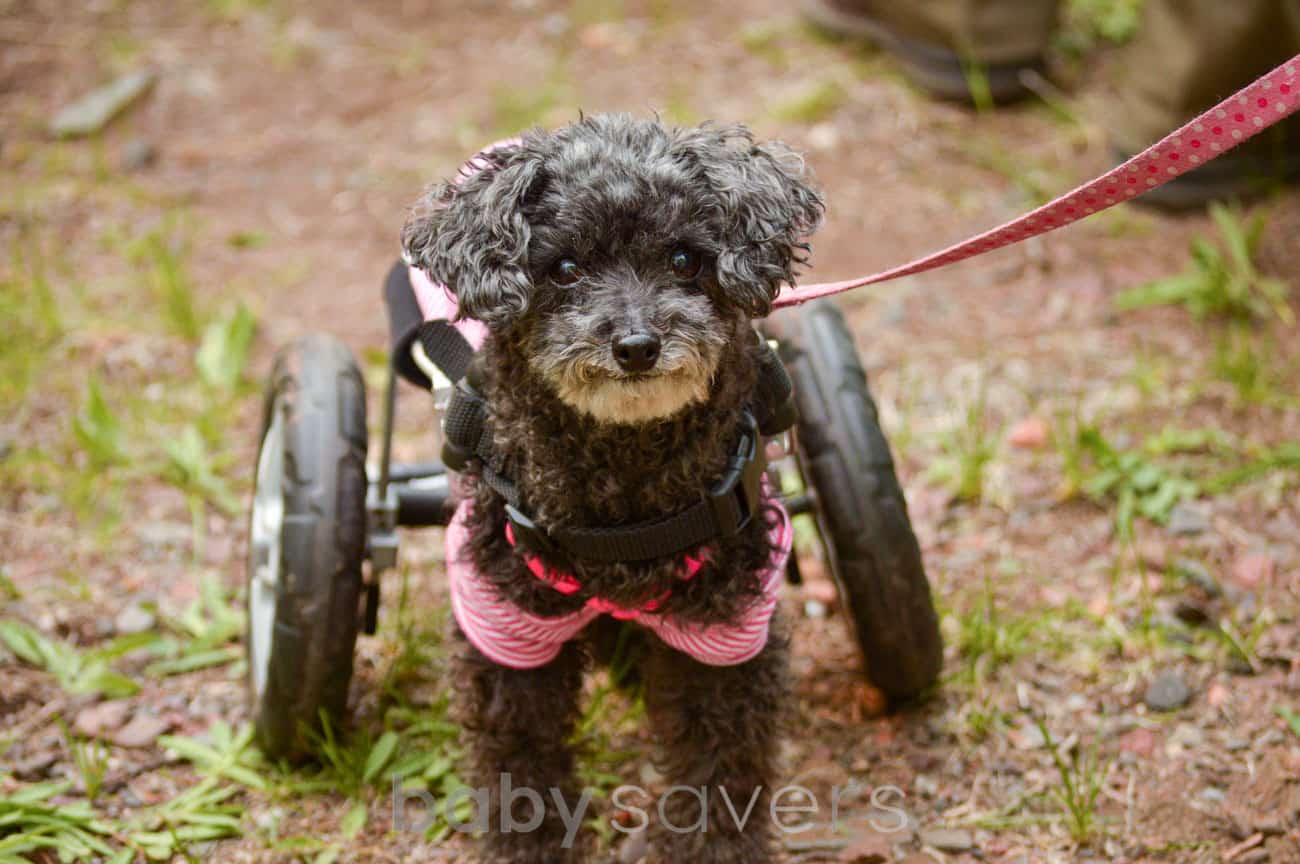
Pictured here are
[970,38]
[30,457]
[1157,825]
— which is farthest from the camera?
[970,38]

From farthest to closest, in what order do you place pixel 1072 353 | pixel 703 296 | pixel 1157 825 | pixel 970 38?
1. pixel 970 38
2. pixel 1072 353
3. pixel 1157 825
4. pixel 703 296

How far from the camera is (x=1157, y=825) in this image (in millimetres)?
2465

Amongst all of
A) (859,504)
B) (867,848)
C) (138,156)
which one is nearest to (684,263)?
(859,504)

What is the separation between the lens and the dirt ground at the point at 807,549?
2619 mm

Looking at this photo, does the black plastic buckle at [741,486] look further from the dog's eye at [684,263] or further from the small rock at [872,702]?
the small rock at [872,702]

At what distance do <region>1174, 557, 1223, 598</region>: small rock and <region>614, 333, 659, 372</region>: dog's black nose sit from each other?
1898 millimetres

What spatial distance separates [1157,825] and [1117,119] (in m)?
3.26

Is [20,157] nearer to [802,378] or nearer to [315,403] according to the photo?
[315,403]

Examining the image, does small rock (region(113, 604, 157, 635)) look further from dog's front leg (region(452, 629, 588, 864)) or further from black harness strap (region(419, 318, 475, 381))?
black harness strap (region(419, 318, 475, 381))

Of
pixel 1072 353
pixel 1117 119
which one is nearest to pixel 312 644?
pixel 1072 353

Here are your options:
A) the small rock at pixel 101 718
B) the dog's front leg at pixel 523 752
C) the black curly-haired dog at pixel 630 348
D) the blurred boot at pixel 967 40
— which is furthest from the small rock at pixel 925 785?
the blurred boot at pixel 967 40

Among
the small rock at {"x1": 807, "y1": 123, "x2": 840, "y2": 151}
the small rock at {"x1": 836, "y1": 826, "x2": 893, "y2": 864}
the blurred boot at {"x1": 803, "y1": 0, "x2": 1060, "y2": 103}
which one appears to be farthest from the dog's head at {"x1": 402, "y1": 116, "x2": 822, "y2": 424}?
the blurred boot at {"x1": 803, "y1": 0, "x2": 1060, "y2": 103}

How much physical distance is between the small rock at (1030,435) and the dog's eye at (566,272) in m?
2.17

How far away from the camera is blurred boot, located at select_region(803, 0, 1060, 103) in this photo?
5262 millimetres
